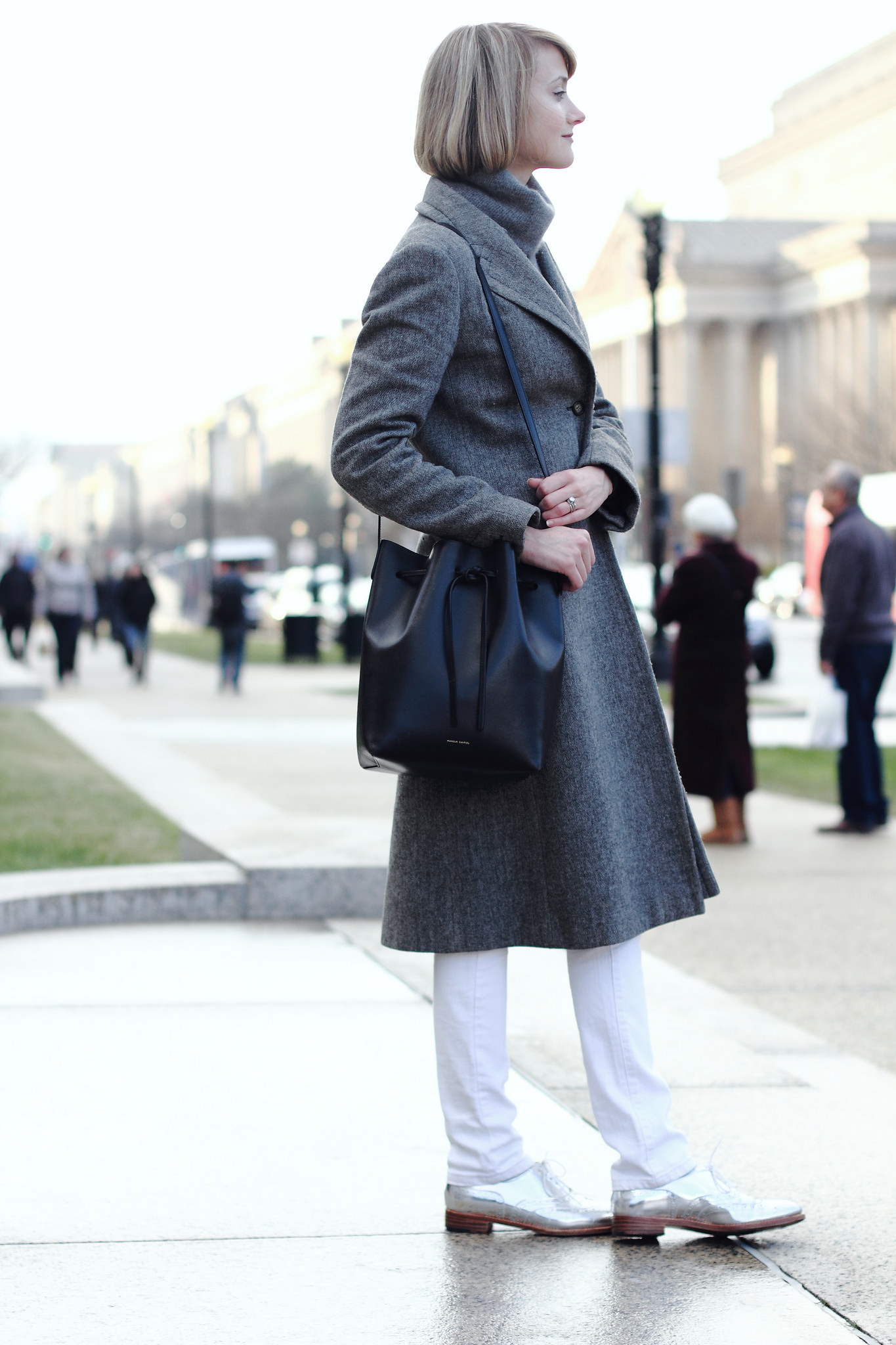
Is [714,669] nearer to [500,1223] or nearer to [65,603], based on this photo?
[500,1223]

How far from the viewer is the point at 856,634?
952 cm

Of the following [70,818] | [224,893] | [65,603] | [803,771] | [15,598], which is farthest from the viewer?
[15,598]

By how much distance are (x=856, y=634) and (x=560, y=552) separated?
22.2ft

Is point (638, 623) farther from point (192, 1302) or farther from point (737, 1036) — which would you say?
point (737, 1036)

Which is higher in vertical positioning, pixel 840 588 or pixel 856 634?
pixel 840 588

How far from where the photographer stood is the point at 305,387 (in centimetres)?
13062

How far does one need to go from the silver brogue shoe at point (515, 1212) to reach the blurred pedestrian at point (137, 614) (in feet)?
71.1

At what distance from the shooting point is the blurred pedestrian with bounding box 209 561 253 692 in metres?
22.2

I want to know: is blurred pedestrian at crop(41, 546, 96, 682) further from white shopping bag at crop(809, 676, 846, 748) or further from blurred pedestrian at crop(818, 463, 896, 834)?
blurred pedestrian at crop(818, 463, 896, 834)

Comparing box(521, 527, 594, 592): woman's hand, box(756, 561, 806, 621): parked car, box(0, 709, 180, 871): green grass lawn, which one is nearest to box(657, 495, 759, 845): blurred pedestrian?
box(0, 709, 180, 871): green grass lawn

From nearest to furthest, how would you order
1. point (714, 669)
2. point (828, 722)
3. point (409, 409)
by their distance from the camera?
point (409, 409), point (714, 669), point (828, 722)

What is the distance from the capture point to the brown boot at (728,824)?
29.8 feet

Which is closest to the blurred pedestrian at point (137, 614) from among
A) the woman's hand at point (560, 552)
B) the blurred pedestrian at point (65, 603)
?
the blurred pedestrian at point (65, 603)

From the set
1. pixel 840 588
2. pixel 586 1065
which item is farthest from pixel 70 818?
pixel 586 1065
